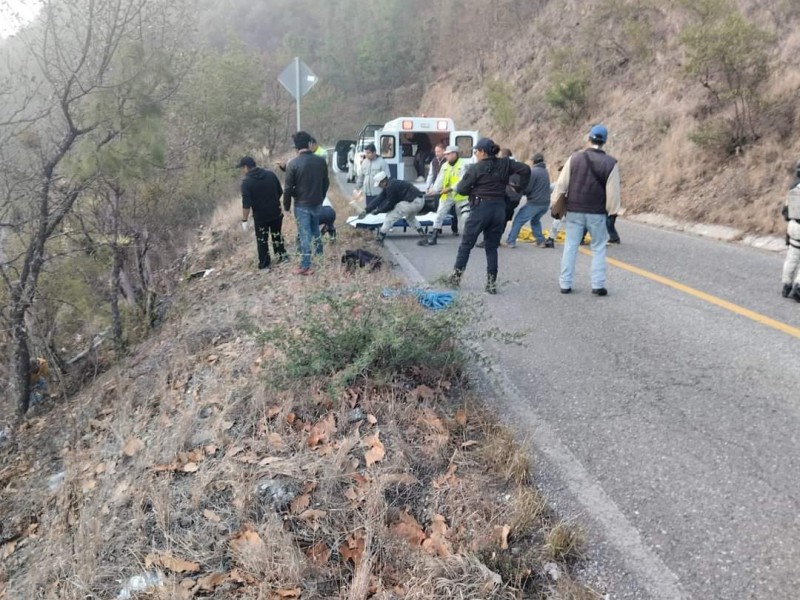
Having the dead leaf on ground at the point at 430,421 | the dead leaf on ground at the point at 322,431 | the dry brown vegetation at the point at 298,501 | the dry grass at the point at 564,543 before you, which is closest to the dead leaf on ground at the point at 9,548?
the dry brown vegetation at the point at 298,501

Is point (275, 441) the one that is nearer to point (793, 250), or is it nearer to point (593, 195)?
point (593, 195)

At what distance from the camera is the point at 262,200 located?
923 centimetres

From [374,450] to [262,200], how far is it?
6343 mm

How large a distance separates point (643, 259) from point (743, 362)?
4.45 m

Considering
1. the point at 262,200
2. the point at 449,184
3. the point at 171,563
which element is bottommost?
the point at 171,563

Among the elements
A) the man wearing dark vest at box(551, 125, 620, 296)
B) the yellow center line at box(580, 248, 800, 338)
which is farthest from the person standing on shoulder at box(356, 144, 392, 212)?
the man wearing dark vest at box(551, 125, 620, 296)

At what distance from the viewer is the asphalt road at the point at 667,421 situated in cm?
279

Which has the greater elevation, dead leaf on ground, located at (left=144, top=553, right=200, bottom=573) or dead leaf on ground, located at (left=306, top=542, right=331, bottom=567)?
dead leaf on ground, located at (left=306, top=542, right=331, bottom=567)

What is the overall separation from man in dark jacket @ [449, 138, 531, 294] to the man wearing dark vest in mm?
647

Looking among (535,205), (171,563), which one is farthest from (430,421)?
(535,205)

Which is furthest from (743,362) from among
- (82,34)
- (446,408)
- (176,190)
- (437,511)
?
(176,190)

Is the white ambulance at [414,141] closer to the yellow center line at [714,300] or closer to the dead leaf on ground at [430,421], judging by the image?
the yellow center line at [714,300]

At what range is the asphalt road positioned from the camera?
9.14 ft

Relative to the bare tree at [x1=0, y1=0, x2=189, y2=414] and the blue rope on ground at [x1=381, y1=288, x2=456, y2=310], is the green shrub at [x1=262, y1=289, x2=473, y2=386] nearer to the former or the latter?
the blue rope on ground at [x1=381, y1=288, x2=456, y2=310]
